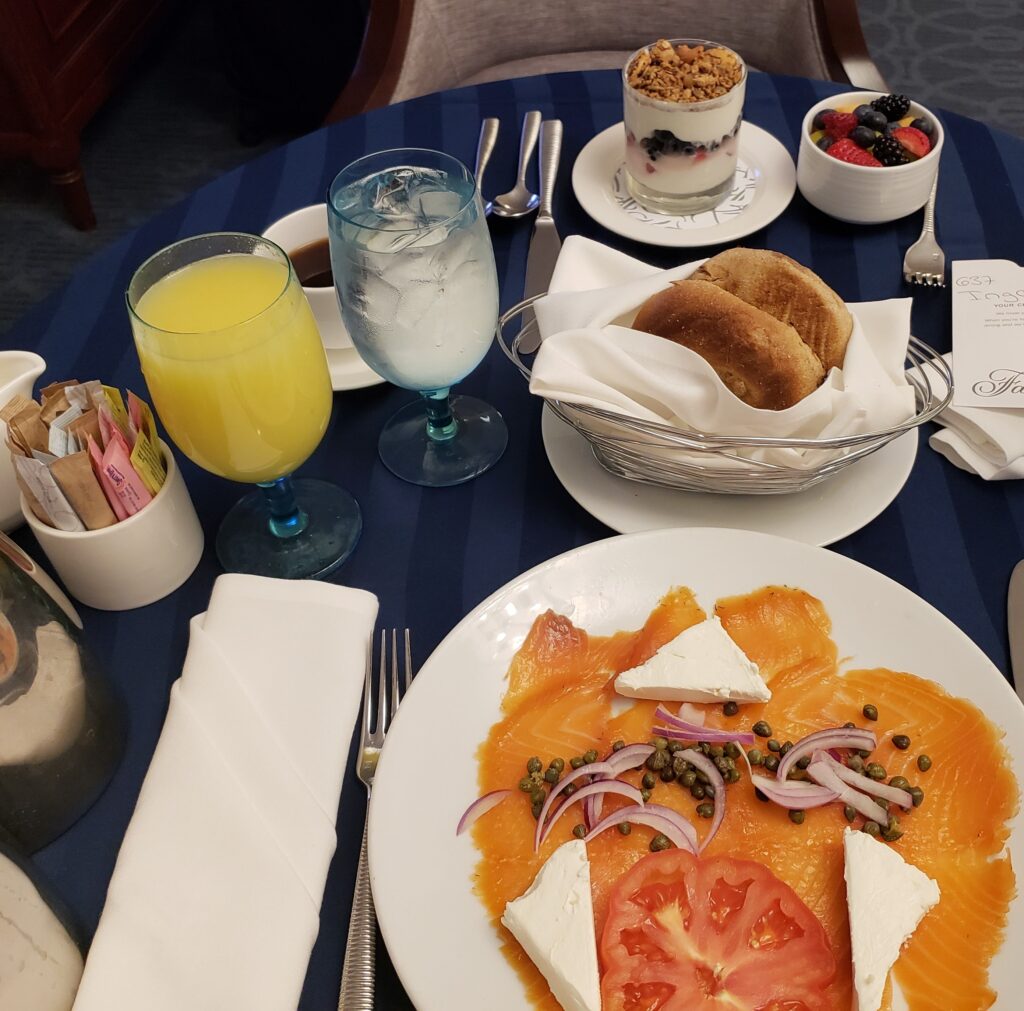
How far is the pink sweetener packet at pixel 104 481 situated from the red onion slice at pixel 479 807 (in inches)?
16.8

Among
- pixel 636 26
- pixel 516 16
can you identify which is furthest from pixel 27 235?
pixel 636 26

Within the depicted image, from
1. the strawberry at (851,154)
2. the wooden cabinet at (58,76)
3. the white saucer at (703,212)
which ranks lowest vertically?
the wooden cabinet at (58,76)

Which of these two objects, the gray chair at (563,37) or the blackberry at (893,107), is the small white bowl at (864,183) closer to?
the blackberry at (893,107)

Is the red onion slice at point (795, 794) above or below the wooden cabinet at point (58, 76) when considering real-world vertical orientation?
above

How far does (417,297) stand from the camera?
939mm

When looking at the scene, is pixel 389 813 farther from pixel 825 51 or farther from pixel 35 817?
pixel 825 51

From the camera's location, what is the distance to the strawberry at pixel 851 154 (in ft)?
4.15

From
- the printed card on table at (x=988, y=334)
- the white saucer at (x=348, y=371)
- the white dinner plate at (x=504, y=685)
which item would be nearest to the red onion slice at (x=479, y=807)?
the white dinner plate at (x=504, y=685)

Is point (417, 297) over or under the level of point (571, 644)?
over

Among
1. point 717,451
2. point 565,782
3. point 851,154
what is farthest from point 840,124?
point 565,782

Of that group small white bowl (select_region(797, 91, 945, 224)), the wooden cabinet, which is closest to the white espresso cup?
small white bowl (select_region(797, 91, 945, 224))

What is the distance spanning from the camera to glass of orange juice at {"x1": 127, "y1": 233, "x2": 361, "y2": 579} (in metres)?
0.86

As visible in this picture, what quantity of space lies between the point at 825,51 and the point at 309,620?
141 cm

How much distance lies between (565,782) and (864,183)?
0.89 m
